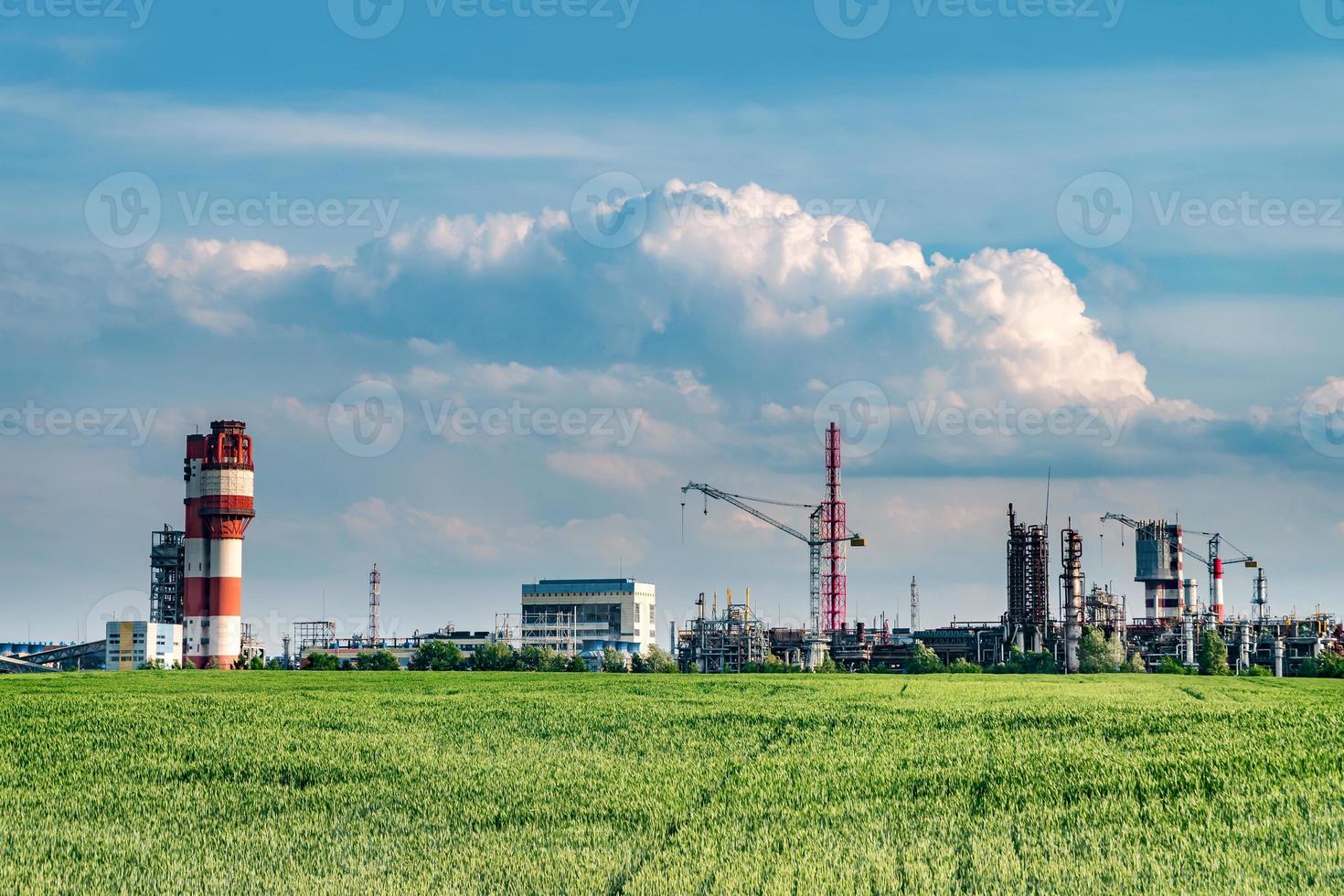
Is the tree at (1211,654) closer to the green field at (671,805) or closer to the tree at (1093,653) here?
the tree at (1093,653)

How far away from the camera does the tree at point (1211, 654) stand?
176375 millimetres

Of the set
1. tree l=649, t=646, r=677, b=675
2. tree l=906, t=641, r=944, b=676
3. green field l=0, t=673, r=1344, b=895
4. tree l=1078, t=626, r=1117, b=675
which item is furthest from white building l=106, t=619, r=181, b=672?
green field l=0, t=673, r=1344, b=895

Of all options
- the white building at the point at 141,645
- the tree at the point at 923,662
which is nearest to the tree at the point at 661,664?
the tree at the point at 923,662

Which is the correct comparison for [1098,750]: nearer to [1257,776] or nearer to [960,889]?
[1257,776]

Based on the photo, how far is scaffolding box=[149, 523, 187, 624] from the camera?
192 meters

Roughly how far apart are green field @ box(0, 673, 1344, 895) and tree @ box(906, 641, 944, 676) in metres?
140

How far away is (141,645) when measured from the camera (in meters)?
186

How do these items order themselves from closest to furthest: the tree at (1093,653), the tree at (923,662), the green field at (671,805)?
the green field at (671,805), the tree at (1093,653), the tree at (923,662)

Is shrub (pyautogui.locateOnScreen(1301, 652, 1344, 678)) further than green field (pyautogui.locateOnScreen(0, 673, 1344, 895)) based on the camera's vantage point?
Yes

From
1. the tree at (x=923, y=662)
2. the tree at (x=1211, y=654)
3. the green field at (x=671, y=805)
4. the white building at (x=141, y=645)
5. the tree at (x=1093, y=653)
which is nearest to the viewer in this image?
the green field at (x=671, y=805)

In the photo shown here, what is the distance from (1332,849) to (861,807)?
7414 mm

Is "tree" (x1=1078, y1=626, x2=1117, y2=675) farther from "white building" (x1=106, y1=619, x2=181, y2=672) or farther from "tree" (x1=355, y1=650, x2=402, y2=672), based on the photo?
"white building" (x1=106, y1=619, x2=181, y2=672)

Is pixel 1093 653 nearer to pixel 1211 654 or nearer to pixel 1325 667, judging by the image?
pixel 1211 654

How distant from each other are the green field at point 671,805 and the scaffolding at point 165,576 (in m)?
156
